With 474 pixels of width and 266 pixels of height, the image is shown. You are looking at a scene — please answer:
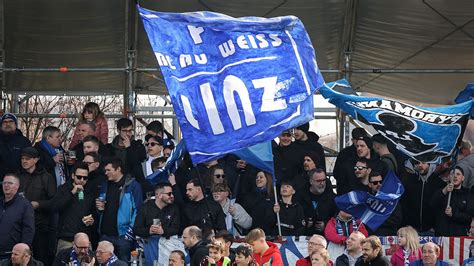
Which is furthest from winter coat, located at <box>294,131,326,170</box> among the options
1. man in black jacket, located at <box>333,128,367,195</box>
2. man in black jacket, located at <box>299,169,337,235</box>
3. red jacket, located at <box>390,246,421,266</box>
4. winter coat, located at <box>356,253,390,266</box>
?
winter coat, located at <box>356,253,390,266</box>

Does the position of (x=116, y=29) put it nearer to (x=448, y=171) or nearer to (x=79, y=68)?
(x=79, y=68)

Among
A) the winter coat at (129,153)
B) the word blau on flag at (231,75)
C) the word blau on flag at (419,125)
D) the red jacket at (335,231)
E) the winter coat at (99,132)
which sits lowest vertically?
the red jacket at (335,231)

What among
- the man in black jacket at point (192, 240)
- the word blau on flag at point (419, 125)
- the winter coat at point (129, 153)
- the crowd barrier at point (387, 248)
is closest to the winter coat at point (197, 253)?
the man in black jacket at point (192, 240)

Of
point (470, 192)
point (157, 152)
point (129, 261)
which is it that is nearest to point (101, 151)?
point (157, 152)

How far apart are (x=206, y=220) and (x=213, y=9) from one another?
15.3ft

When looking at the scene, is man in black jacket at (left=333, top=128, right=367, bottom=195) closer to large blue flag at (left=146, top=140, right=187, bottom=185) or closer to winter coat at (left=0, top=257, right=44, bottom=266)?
large blue flag at (left=146, top=140, right=187, bottom=185)

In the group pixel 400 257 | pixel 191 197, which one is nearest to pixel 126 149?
pixel 191 197

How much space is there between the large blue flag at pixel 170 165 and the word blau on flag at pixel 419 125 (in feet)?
7.27

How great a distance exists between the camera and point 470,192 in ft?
56.0

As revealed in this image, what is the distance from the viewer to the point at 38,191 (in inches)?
696

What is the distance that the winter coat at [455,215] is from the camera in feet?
55.4

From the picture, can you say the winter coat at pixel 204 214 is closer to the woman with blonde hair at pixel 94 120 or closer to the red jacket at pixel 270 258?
the red jacket at pixel 270 258

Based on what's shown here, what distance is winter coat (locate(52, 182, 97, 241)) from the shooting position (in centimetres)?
1730

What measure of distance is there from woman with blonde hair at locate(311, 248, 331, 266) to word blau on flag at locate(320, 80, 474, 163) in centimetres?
237
